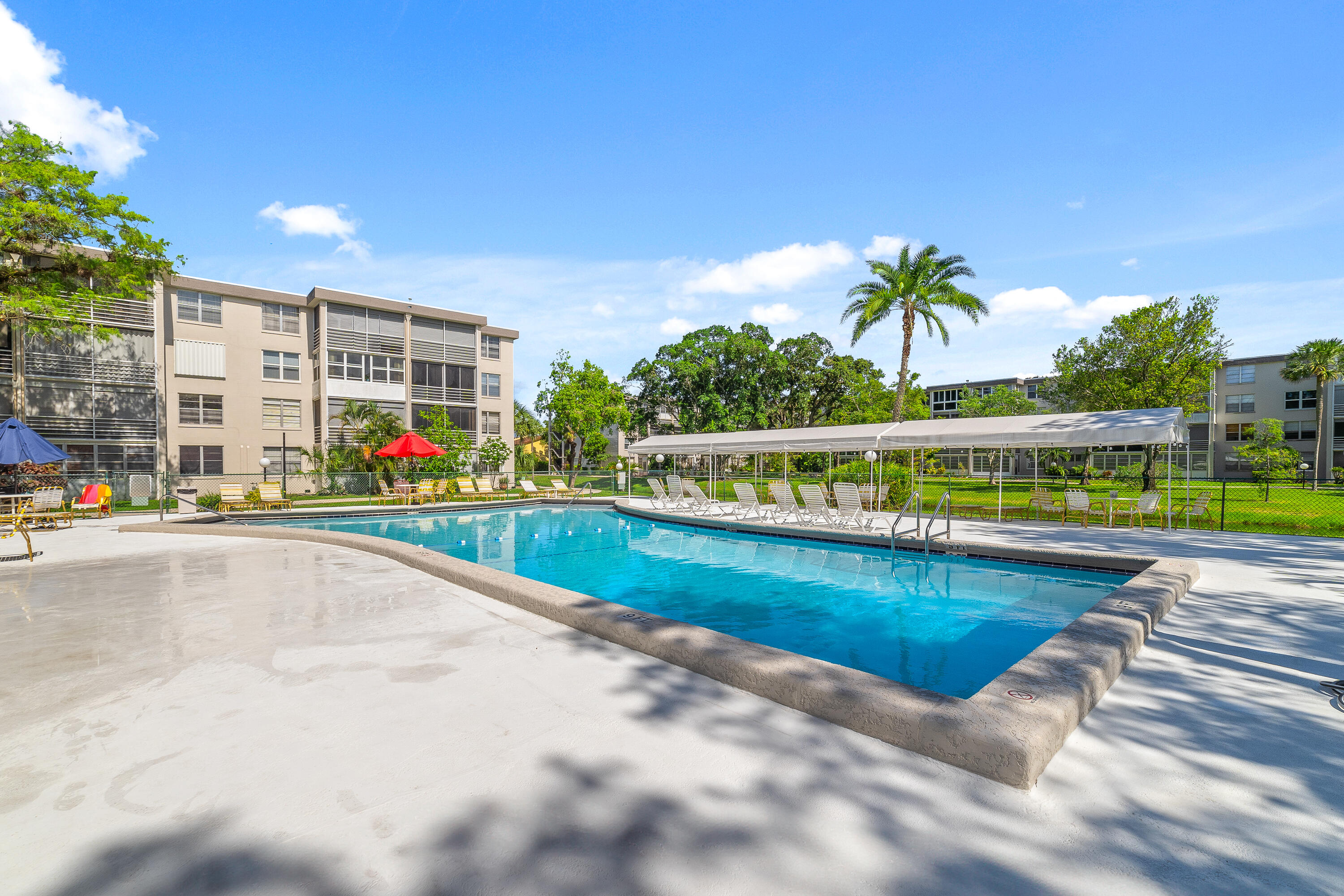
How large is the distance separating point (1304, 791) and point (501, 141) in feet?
58.9

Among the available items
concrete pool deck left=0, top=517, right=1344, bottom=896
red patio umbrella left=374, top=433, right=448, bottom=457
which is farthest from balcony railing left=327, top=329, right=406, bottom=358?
concrete pool deck left=0, top=517, right=1344, bottom=896

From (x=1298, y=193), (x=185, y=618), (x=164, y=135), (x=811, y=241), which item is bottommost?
(x=185, y=618)

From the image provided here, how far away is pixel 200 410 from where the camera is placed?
84.2 feet

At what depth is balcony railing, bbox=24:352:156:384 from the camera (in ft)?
73.4

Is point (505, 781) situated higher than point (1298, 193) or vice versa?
point (1298, 193)

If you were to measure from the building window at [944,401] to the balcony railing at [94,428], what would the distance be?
6899 centimetres

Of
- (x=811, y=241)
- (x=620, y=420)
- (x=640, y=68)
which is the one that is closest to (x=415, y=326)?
(x=620, y=420)

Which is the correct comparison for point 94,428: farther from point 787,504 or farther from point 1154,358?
point 1154,358

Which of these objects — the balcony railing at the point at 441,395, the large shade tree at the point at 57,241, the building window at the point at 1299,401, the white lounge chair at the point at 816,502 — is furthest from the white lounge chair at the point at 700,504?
the building window at the point at 1299,401

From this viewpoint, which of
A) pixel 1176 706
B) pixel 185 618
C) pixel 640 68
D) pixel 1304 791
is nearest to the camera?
pixel 1304 791

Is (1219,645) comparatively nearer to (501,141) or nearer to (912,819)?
(912,819)

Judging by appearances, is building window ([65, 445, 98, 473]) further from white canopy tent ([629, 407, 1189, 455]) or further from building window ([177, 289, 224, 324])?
white canopy tent ([629, 407, 1189, 455])

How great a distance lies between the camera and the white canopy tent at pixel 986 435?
42.2 ft

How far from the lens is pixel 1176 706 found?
3566 mm
